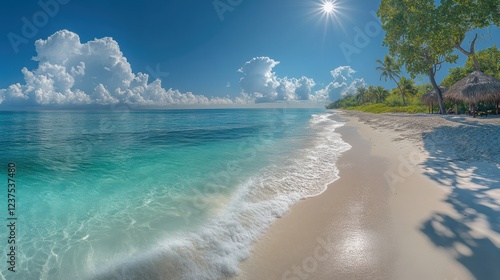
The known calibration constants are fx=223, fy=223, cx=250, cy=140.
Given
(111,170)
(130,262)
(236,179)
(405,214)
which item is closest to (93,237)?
(130,262)

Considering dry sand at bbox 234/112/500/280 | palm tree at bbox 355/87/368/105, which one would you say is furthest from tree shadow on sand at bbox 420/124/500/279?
palm tree at bbox 355/87/368/105

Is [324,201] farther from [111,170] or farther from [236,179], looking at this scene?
[111,170]

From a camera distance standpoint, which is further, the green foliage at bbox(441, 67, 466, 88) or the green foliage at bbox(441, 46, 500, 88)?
the green foliage at bbox(441, 67, 466, 88)

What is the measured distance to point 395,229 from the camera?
5.54m

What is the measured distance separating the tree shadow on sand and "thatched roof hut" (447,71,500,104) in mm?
10194

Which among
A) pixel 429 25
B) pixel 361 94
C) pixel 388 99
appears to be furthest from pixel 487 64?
pixel 361 94

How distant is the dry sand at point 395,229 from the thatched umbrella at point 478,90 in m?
15.1

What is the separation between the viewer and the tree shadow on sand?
4.38 meters

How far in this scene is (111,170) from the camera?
12469 mm

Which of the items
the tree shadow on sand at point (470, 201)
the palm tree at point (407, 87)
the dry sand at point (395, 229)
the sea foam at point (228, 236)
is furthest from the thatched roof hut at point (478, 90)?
the palm tree at point (407, 87)

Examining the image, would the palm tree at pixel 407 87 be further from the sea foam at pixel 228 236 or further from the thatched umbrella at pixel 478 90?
the sea foam at pixel 228 236

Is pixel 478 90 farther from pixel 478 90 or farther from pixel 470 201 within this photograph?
pixel 470 201

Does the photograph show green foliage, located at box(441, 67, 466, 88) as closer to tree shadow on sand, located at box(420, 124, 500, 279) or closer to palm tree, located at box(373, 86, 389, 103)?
tree shadow on sand, located at box(420, 124, 500, 279)

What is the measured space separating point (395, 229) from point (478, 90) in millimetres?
23811
